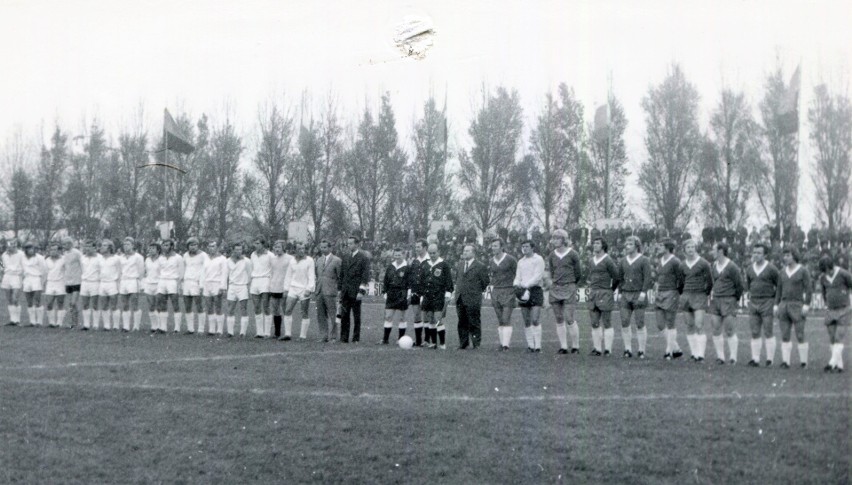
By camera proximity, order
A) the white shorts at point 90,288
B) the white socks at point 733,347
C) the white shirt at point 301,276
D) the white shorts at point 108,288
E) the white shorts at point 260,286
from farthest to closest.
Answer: the white shorts at point 90,288 → the white shorts at point 108,288 → the white shorts at point 260,286 → the white shirt at point 301,276 → the white socks at point 733,347

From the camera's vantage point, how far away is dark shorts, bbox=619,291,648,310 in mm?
12484

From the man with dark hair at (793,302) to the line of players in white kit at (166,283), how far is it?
8649mm

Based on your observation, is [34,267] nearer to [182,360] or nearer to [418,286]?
[182,360]

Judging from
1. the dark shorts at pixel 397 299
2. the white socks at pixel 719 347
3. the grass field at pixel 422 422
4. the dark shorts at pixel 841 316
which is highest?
the dark shorts at pixel 397 299

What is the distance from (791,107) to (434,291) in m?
8.72

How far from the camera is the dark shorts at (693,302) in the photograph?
11969 millimetres

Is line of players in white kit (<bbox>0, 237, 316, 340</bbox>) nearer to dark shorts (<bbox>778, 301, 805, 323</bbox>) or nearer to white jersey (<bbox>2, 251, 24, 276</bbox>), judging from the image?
white jersey (<bbox>2, 251, 24, 276</bbox>)

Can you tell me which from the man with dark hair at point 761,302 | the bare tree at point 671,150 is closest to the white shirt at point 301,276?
the man with dark hair at point 761,302

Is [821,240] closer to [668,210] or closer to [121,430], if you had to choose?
[121,430]

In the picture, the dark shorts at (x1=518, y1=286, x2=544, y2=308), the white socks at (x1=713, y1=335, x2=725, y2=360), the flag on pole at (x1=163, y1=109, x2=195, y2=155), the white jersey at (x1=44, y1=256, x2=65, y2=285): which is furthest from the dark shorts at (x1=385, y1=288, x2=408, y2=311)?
the flag on pole at (x1=163, y1=109, x2=195, y2=155)

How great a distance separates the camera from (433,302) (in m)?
14.2

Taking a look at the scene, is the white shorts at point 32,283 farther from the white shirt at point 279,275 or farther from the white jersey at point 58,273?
the white shirt at point 279,275

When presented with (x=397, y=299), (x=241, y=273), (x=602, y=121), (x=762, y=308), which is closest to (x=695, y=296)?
(x=762, y=308)

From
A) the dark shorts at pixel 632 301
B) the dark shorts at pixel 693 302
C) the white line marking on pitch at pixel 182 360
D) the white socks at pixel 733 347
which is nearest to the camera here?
the white line marking on pitch at pixel 182 360
